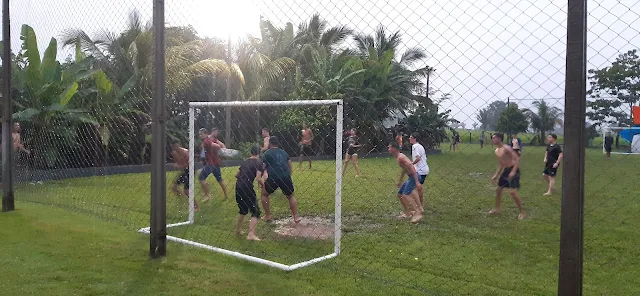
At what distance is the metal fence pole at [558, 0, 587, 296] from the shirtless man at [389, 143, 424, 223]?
5.46 m

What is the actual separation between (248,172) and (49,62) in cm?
845

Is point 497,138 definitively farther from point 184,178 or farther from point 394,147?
point 184,178

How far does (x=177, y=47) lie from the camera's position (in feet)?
55.8

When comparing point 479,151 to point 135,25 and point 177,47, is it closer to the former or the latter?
point 177,47

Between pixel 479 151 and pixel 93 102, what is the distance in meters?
13.9

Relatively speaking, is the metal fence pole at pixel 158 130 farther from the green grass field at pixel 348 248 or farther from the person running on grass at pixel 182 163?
the person running on grass at pixel 182 163

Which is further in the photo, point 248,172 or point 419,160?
point 419,160

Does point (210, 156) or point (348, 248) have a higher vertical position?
point (210, 156)

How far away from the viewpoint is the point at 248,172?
748 cm

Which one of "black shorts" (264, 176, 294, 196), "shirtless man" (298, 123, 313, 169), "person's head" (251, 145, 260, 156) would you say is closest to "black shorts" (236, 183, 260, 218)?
"person's head" (251, 145, 260, 156)

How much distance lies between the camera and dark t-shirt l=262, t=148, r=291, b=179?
7.90 m

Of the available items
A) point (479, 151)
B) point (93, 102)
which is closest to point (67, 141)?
point (93, 102)

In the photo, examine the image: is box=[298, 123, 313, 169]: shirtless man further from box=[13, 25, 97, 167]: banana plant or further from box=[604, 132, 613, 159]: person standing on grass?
box=[604, 132, 613, 159]: person standing on grass

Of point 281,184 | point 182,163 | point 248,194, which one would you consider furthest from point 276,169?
point 182,163
